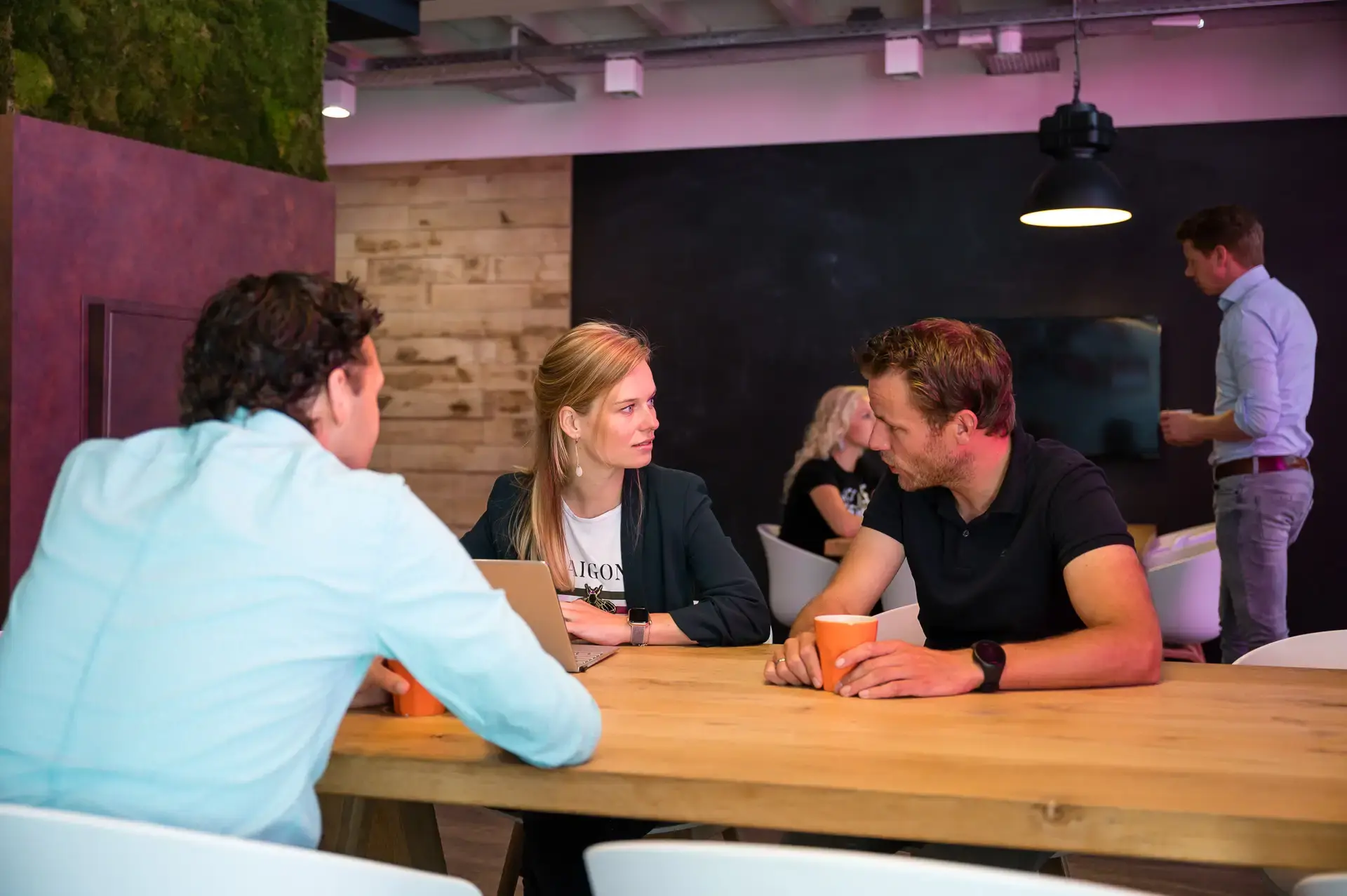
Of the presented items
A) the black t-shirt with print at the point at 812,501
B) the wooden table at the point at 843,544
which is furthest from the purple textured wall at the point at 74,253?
the black t-shirt with print at the point at 812,501

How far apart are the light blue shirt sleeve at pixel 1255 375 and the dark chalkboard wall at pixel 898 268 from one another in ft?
5.93

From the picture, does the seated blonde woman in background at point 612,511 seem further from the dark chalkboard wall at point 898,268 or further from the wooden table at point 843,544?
the dark chalkboard wall at point 898,268

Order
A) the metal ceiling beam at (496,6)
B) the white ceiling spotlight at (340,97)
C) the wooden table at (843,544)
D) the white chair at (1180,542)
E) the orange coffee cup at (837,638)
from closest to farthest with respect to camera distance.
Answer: the orange coffee cup at (837,638) → the wooden table at (843,544) → the white chair at (1180,542) → the metal ceiling beam at (496,6) → the white ceiling spotlight at (340,97)

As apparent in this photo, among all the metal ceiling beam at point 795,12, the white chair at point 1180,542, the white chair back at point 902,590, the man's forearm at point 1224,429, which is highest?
the metal ceiling beam at point 795,12

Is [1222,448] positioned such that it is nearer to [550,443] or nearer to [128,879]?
[550,443]

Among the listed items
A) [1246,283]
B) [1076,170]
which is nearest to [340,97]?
[1076,170]

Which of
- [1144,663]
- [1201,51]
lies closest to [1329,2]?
[1201,51]

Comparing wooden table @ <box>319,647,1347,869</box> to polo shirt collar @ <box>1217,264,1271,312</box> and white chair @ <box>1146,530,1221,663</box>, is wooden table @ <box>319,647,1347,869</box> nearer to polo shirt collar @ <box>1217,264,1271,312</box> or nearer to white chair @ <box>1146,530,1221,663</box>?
white chair @ <box>1146,530,1221,663</box>

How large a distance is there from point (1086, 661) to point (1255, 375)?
301 cm

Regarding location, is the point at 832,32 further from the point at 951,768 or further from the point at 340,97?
the point at 951,768

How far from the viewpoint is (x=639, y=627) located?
7.95 feet

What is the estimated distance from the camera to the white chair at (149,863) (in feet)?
3.82

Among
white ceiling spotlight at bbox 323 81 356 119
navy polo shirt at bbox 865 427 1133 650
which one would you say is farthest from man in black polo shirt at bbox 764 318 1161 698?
white ceiling spotlight at bbox 323 81 356 119

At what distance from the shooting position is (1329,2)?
5.82 metres
